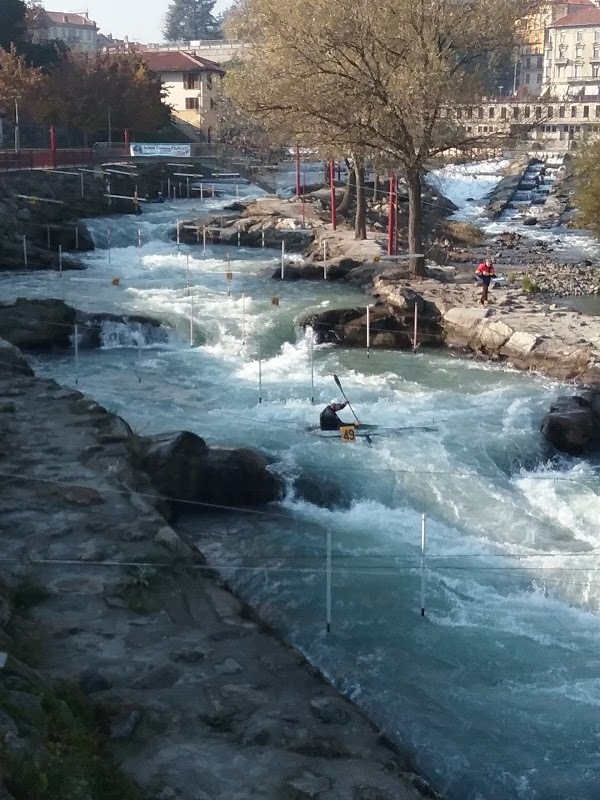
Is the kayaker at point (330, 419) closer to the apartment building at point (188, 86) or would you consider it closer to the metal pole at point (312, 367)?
the metal pole at point (312, 367)

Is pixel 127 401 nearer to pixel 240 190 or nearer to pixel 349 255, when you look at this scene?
pixel 349 255

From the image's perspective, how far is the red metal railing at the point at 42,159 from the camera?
45.2m

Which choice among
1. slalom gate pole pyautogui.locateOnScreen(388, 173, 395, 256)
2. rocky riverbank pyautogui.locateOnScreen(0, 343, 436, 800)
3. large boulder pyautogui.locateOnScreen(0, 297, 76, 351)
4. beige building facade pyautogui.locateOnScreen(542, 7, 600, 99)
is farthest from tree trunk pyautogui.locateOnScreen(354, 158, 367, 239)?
beige building facade pyautogui.locateOnScreen(542, 7, 600, 99)

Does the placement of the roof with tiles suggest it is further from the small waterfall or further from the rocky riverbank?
the rocky riverbank

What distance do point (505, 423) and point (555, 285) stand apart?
41.6ft

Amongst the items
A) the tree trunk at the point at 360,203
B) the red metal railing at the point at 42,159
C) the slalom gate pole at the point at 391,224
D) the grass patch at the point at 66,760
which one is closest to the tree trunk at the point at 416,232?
the slalom gate pole at the point at 391,224

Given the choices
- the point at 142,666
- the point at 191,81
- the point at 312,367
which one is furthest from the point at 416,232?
the point at 191,81

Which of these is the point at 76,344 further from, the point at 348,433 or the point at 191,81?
the point at 191,81

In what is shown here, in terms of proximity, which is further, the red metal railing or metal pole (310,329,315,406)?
the red metal railing

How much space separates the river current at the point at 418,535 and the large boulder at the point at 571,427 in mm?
277

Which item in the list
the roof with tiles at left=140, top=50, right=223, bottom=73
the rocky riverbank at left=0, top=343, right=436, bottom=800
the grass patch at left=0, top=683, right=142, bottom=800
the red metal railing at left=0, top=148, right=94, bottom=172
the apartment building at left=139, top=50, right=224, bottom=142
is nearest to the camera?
the grass patch at left=0, top=683, right=142, bottom=800

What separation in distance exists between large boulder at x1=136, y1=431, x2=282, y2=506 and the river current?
380mm

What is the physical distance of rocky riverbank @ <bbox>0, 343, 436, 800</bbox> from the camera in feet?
27.9

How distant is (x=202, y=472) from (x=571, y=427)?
6573mm
